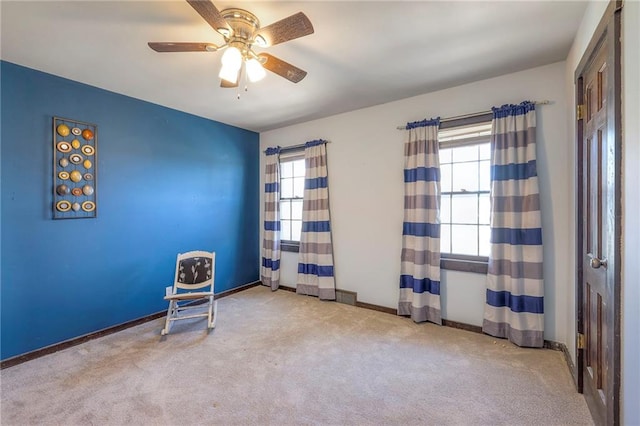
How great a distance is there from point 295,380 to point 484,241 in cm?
218

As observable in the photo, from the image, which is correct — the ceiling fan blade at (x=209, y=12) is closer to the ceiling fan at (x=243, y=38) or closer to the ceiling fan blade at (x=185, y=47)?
the ceiling fan at (x=243, y=38)

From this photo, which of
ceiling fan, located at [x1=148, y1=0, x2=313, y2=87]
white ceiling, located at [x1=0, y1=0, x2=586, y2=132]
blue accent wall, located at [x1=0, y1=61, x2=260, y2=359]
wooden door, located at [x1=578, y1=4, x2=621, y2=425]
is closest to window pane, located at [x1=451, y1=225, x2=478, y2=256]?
wooden door, located at [x1=578, y1=4, x2=621, y2=425]

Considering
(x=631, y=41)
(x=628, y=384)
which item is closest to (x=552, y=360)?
(x=628, y=384)

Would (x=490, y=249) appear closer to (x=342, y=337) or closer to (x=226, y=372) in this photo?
(x=342, y=337)

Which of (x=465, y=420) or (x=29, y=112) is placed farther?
(x=29, y=112)

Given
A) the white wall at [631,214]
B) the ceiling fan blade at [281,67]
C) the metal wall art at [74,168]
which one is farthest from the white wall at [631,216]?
the metal wall art at [74,168]

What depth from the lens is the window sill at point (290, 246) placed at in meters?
4.17

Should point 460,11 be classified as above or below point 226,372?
above

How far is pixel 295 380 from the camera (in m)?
2.03

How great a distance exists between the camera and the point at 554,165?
2.42m

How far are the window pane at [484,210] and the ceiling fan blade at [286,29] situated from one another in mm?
2275

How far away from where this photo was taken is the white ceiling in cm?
171

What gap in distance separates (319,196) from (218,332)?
200 cm

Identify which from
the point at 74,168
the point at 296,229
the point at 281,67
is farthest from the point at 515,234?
the point at 74,168
